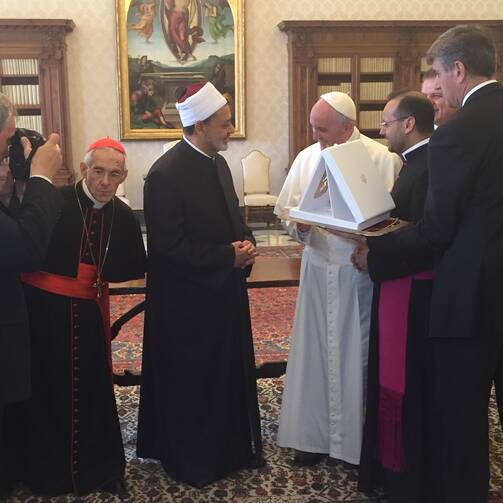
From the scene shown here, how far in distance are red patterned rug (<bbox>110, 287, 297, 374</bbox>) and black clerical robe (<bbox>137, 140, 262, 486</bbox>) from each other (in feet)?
4.12

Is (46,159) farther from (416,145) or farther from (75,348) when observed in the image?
(416,145)

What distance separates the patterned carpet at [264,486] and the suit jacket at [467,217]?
3.38 feet

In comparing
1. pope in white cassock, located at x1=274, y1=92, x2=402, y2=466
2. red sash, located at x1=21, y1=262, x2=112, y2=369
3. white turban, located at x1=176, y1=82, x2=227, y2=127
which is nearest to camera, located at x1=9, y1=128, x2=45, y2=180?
red sash, located at x1=21, y1=262, x2=112, y2=369

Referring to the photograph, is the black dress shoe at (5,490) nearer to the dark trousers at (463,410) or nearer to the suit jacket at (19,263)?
the suit jacket at (19,263)

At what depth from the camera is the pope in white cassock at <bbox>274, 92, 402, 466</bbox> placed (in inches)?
113

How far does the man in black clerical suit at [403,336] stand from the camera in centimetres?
244

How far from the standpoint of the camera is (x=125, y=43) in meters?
10.0

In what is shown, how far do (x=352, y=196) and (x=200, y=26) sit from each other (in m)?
8.66

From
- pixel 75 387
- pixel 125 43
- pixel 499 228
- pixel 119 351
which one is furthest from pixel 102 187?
pixel 125 43

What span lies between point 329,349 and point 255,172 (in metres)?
7.62

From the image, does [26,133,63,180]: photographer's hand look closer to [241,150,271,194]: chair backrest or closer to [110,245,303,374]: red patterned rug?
[110,245,303,374]: red patterned rug

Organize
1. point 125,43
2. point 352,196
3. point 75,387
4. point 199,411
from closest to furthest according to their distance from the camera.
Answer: point 352,196, point 75,387, point 199,411, point 125,43

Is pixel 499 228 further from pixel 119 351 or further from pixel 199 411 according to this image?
pixel 119 351

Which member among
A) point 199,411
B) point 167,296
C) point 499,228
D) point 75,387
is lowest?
point 199,411
